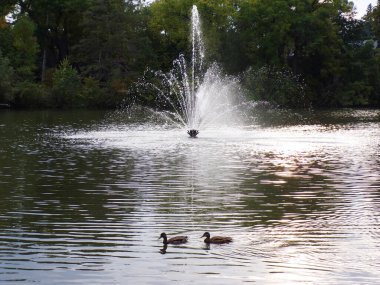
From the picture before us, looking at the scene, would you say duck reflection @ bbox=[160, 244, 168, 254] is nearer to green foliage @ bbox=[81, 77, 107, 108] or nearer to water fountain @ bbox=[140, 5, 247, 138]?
water fountain @ bbox=[140, 5, 247, 138]

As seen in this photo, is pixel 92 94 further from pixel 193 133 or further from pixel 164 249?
pixel 164 249

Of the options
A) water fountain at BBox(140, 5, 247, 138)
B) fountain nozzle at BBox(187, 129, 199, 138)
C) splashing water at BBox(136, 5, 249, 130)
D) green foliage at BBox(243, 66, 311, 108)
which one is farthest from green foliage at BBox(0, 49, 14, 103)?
fountain nozzle at BBox(187, 129, 199, 138)

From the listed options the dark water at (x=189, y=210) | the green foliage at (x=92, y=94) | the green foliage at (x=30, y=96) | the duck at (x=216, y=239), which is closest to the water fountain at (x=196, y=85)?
the green foliage at (x=92, y=94)

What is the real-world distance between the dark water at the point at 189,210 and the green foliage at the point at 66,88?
35.1 meters

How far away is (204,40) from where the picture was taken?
79750 mm

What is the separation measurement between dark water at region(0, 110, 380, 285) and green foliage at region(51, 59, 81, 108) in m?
35.1

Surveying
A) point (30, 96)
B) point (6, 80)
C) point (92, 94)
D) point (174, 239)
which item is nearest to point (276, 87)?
point (92, 94)

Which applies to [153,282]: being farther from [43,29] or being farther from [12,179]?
[43,29]

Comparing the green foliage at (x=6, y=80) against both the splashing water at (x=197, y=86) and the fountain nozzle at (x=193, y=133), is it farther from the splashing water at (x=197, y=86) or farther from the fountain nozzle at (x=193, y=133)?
the fountain nozzle at (x=193, y=133)

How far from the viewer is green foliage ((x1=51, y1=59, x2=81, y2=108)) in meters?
72.6

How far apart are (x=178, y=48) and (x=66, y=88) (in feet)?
46.5

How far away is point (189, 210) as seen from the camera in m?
19.1

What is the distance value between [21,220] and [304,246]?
21.2ft

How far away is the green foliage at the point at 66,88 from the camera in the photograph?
238ft
